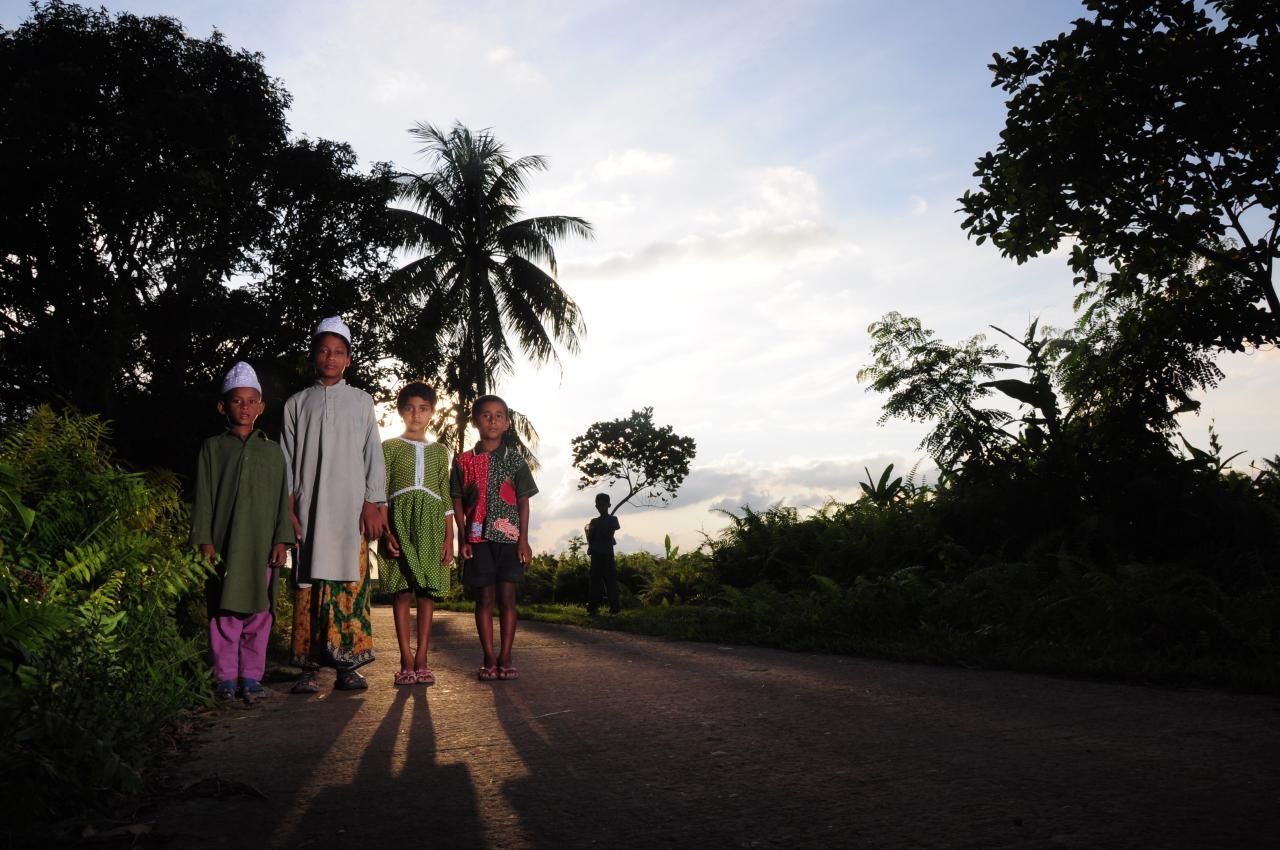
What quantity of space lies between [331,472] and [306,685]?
4.22ft

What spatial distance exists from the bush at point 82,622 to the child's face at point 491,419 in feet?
6.17

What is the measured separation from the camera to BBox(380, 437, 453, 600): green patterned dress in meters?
6.41

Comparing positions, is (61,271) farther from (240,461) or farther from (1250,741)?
(1250,741)

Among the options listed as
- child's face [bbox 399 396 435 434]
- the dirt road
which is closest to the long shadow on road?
the dirt road

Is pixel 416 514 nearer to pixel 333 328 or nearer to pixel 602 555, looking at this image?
pixel 333 328

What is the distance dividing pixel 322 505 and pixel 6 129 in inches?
623

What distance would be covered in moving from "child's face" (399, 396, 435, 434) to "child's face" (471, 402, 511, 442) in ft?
1.08

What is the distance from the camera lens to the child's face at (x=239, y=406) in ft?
20.1

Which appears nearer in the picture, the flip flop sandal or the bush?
the bush

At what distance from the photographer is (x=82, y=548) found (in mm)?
4484

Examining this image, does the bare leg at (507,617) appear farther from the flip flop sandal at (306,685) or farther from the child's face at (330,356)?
the child's face at (330,356)

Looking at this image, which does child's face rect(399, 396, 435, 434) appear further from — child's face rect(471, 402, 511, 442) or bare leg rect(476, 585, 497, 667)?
bare leg rect(476, 585, 497, 667)

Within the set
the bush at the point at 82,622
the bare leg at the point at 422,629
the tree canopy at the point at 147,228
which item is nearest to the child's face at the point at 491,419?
the bare leg at the point at 422,629

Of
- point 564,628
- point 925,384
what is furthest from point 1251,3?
point 925,384
